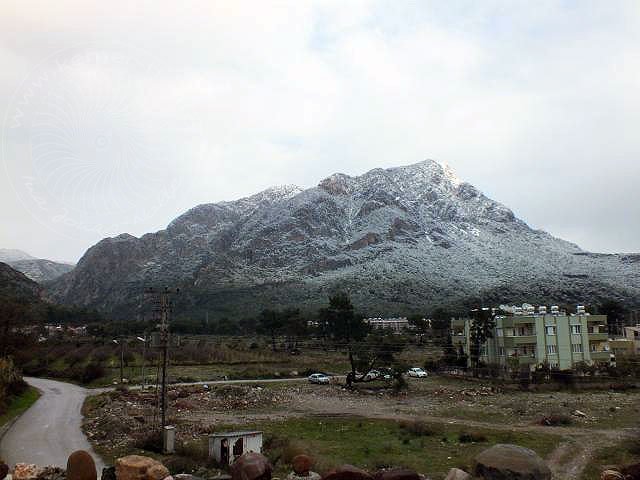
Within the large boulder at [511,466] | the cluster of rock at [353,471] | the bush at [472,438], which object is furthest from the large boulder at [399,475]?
the bush at [472,438]

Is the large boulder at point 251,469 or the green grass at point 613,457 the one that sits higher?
the large boulder at point 251,469

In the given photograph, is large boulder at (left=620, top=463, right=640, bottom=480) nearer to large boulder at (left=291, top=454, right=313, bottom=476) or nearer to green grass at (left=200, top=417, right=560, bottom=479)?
large boulder at (left=291, top=454, right=313, bottom=476)

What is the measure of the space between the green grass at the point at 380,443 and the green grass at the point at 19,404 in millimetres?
13457

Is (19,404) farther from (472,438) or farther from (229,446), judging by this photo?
(472,438)

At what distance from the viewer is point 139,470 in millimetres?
10938

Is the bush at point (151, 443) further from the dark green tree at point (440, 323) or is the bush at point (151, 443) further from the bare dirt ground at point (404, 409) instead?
the dark green tree at point (440, 323)

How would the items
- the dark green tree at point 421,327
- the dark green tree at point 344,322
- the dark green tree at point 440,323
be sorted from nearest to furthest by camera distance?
the dark green tree at point 344,322
the dark green tree at point 421,327
the dark green tree at point 440,323

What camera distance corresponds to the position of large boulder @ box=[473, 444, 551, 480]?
1068 centimetres

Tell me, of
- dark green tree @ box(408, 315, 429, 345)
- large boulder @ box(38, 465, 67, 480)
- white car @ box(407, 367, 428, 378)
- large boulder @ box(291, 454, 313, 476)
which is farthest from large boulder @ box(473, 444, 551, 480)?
dark green tree @ box(408, 315, 429, 345)

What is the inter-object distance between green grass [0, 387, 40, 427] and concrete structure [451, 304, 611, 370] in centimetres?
4467

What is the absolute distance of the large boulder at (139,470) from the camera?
1082 cm

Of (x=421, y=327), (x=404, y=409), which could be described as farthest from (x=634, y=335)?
(x=404, y=409)

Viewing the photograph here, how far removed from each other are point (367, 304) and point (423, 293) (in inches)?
830

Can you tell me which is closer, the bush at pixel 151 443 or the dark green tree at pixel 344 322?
the bush at pixel 151 443
